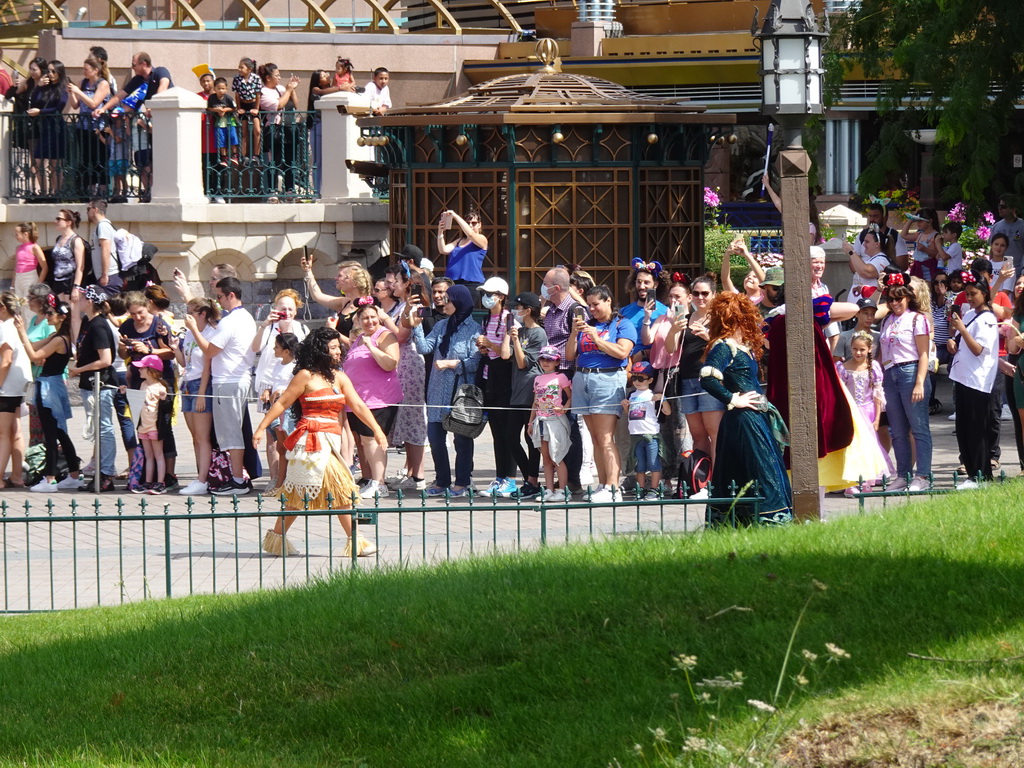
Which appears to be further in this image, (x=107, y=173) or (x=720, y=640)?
(x=107, y=173)

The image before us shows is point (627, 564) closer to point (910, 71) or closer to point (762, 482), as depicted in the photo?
point (762, 482)

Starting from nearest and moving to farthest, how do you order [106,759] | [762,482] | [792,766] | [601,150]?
[792,766] → [106,759] → [762,482] → [601,150]

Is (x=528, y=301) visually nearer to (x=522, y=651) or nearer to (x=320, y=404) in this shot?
(x=320, y=404)

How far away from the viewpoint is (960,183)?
19.0 m

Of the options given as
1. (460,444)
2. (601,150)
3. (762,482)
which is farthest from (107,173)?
(762,482)

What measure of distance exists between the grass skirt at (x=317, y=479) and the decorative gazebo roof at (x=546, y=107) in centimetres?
764

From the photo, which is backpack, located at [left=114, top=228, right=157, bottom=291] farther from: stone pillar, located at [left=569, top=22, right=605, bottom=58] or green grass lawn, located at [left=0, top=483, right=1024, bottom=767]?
stone pillar, located at [left=569, top=22, right=605, bottom=58]

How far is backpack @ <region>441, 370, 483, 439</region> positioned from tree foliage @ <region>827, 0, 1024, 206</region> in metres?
6.82

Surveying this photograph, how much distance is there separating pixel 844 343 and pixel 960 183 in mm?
6652

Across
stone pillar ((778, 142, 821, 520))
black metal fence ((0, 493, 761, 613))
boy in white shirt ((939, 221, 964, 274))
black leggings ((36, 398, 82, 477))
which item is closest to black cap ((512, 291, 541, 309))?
black metal fence ((0, 493, 761, 613))

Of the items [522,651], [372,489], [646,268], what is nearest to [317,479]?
[372,489]

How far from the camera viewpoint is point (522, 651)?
6844 mm

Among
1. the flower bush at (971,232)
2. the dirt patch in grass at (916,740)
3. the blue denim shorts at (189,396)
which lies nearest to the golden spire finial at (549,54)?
the flower bush at (971,232)

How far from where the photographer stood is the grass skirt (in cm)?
1074
